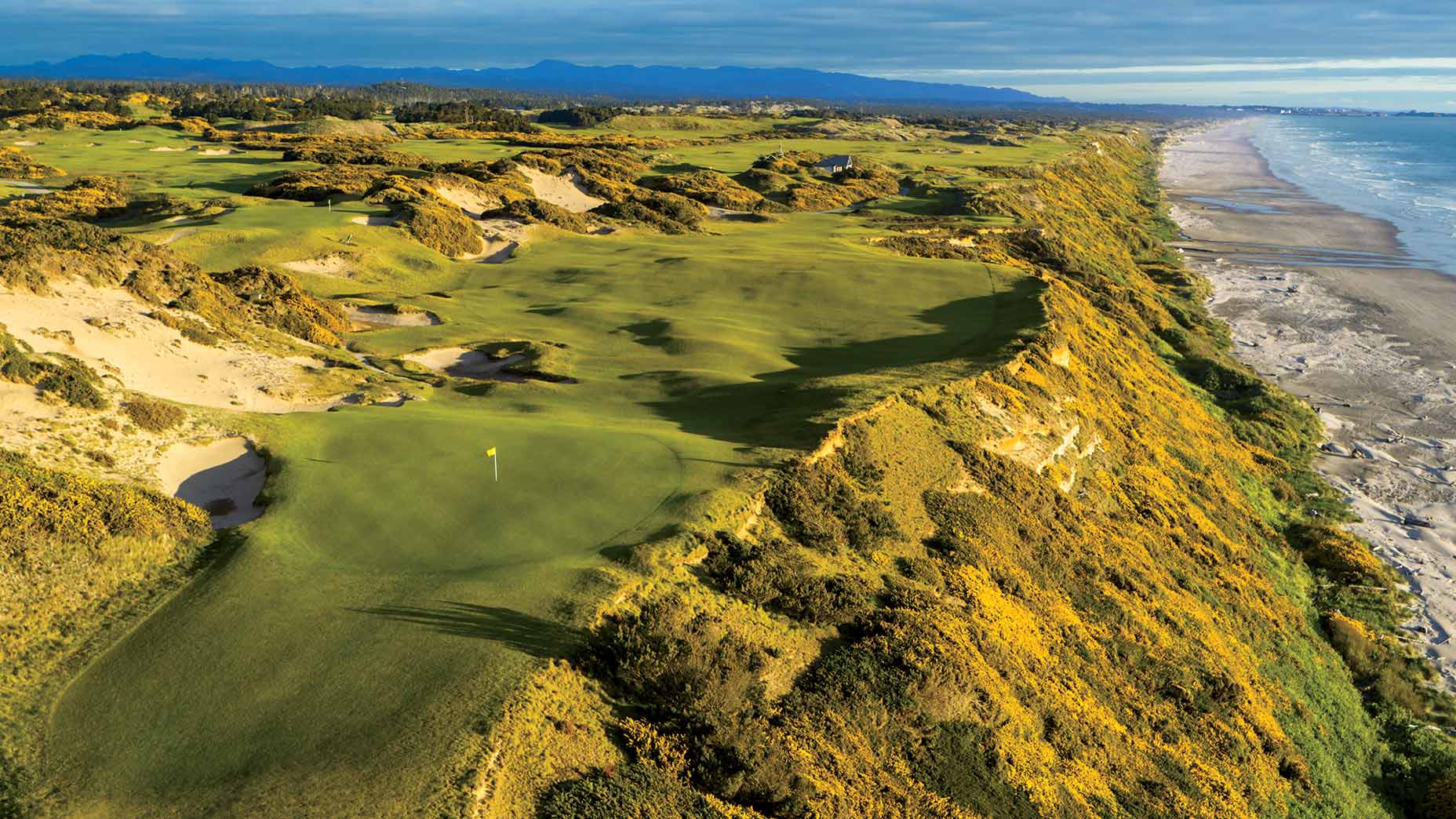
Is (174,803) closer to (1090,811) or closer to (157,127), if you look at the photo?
(1090,811)

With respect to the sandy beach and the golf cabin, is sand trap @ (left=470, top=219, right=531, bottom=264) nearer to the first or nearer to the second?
the sandy beach

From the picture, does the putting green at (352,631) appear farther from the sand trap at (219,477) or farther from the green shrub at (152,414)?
the green shrub at (152,414)

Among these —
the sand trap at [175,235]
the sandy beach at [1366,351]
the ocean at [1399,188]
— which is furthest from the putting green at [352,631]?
the ocean at [1399,188]

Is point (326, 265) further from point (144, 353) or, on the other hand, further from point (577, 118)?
point (577, 118)

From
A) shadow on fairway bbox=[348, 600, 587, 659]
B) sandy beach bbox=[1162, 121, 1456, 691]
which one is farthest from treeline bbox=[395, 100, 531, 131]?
shadow on fairway bbox=[348, 600, 587, 659]

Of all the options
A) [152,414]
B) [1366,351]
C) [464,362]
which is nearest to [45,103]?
[464,362]

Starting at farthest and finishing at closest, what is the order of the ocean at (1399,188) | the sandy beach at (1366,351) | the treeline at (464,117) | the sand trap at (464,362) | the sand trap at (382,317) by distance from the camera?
the treeline at (464,117) → the ocean at (1399,188) → the sand trap at (382,317) → the sandy beach at (1366,351) → the sand trap at (464,362)

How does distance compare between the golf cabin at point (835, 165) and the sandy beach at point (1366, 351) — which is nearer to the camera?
the sandy beach at point (1366, 351)
